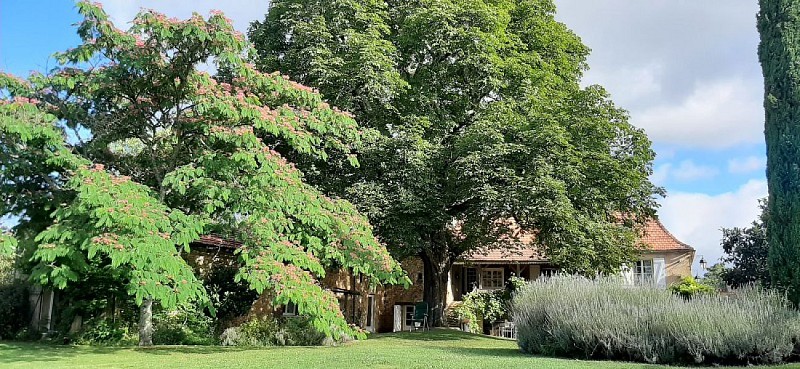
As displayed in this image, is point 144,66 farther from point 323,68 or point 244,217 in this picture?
point 323,68

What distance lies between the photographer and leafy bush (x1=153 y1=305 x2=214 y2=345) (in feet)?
56.1

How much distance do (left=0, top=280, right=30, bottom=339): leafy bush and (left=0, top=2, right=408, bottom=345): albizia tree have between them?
20.1ft

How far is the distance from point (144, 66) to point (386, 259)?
6648 mm

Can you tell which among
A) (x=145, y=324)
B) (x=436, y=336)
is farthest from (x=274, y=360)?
(x=436, y=336)

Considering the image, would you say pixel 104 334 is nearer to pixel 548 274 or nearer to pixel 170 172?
pixel 170 172

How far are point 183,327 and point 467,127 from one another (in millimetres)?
9942

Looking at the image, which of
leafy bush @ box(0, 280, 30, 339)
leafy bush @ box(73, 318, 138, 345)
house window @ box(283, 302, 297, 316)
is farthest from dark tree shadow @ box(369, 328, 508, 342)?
leafy bush @ box(0, 280, 30, 339)

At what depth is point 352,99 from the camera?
1803 centimetres

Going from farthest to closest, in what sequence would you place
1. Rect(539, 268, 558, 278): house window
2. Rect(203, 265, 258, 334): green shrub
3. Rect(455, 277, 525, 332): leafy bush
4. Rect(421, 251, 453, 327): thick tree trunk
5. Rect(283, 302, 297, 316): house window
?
Rect(455, 277, 525, 332): leafy bush
Rect(283, 302, 297, 316): house window
Rect(421, 251, 453, 327): thick tree trunk
Rect(203, 265, 258, 334): green shrub
Rect(539, 268, 558, 278): house window

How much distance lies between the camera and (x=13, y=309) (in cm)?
1867

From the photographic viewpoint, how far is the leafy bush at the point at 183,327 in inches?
674

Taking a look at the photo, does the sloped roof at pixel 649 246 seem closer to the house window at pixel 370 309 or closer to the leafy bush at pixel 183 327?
the house window at pixel 370 309

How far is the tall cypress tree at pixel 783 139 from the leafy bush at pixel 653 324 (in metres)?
0.73

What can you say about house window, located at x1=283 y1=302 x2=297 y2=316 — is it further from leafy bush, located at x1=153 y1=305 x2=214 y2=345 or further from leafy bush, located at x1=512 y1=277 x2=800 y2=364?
leafy bush, located at x1=512 y1=277 x2=800 y2=364
